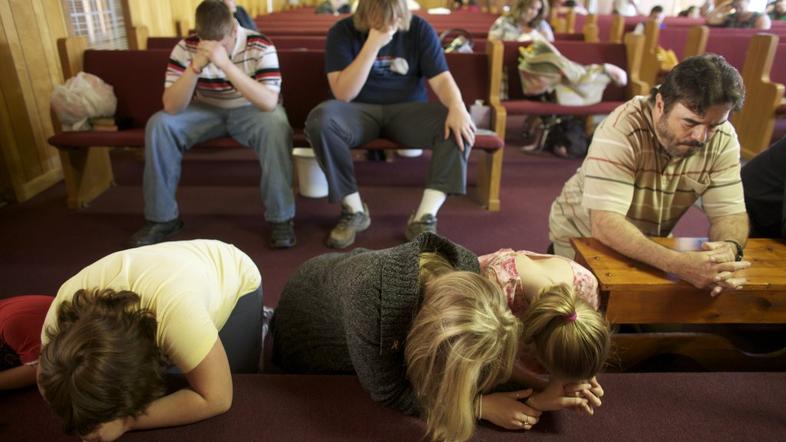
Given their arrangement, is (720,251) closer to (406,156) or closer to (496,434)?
(496,434)

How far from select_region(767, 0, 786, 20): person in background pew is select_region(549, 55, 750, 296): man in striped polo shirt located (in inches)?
248

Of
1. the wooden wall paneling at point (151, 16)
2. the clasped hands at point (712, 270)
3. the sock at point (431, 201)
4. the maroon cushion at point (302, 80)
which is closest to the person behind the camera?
the clasped hands at point (712, 270)

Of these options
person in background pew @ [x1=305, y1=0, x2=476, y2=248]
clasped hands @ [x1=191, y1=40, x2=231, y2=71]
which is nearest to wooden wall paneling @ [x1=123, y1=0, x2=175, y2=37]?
clasped hands @ [x1=191, y1=40, x2=231, y2=71]

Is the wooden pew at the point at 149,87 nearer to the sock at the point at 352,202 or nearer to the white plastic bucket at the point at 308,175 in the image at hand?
the white plastic bucket at the point at 308,175

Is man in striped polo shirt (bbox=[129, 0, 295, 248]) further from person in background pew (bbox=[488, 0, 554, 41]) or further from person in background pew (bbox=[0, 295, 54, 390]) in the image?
person in background pew (bbox=[488, 0, 554, 41])

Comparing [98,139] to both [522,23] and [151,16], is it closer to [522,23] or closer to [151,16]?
[151,16]

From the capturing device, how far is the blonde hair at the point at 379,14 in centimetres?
226

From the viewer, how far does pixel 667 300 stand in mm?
1289

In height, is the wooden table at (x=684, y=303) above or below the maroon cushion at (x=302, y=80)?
below

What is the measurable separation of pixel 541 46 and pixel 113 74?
2.41m

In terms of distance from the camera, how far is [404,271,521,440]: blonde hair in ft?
2.57

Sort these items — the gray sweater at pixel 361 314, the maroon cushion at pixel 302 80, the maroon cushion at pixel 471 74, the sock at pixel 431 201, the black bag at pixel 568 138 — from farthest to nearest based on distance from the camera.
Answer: the black bag at pixel 568 138 → the maroon cushion at pixel 471 74 → the maroon cushion at pixel 302 80 → the sock at pixel 431 201 → the gray sweater at pixel 361 314

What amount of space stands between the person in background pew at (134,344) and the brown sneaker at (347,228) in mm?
1233

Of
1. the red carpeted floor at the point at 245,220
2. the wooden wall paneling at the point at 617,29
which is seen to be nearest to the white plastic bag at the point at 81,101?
the red carpeted floor at the point at 245,220
